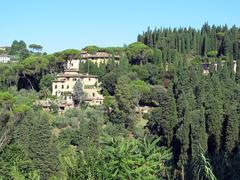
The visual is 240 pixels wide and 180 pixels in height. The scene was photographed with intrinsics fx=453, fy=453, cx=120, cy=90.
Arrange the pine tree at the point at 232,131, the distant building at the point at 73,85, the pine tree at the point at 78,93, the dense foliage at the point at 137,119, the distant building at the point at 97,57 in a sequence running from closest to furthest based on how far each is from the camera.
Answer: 1. the dense foliage at the point at 137,119
2. the pine tree at the point at 232,131
3. the pine tree at the point at 78,93
4. the distant building at the point at 73,85
5. the distant building at the point at 97,57

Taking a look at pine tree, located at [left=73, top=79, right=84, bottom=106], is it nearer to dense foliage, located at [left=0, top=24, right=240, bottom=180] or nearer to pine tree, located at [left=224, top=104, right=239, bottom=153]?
dense foliage, located at [left=0, top=24, right=240, bottom=180]

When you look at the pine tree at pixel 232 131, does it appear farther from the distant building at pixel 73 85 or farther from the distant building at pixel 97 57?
the distant building at pixel 97 57

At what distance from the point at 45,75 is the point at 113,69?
275 inches

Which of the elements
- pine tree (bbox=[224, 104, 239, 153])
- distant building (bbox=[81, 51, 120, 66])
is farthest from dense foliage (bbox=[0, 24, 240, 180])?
distant building (bbox=[81, 51, 120, 66])

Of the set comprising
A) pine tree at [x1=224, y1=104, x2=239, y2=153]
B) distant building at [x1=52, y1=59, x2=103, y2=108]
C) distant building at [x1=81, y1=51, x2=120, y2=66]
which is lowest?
pine tree at [x1=224, y1=104, x2=239, y2=153]

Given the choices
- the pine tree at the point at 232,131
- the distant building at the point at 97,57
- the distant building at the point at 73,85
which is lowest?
the pine tree at the point at 232,131

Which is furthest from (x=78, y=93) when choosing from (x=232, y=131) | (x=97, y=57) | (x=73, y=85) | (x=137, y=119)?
(x=232, y=131)

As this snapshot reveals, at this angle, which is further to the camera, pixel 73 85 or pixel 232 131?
pixel 73 85

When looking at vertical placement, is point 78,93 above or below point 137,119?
above

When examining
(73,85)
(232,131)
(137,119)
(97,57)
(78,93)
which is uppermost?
(97,57)

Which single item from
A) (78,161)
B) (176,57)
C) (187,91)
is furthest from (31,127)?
(176,57)

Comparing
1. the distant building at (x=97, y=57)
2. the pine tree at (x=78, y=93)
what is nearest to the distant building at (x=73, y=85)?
the pine tree at (x=78, y=93)

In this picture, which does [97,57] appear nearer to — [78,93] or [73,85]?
[73,85]

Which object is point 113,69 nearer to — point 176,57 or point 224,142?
point 176,57
